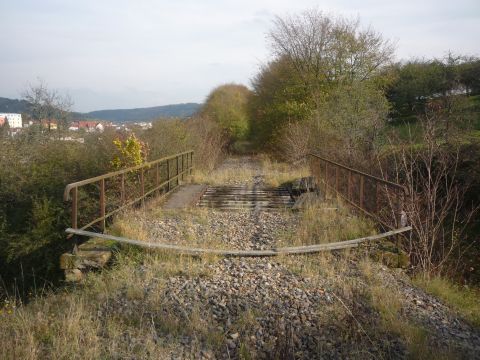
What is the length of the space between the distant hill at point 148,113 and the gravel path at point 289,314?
13.4 meters

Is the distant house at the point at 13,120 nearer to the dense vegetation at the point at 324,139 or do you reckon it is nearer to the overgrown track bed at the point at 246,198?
the dense vegetation at the point at 324,139

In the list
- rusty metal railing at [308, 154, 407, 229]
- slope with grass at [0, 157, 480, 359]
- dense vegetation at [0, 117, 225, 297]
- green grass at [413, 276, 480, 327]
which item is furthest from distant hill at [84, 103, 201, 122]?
green grass at [413, 276, 480, 327]

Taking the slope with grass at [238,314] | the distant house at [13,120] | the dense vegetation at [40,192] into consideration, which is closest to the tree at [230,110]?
the distant house at [13,120]

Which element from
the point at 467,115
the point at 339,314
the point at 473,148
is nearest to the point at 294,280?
the point at 339,314

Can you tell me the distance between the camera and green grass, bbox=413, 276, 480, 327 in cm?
530

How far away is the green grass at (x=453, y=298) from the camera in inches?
209

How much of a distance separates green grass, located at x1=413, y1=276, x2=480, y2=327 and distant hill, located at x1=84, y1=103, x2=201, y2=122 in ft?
46.0

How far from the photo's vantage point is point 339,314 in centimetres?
467

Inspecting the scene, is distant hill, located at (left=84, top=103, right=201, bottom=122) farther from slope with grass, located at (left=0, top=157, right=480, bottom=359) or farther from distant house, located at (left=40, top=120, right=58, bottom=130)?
slope with grass, located at (left=0, top=157, right=480, bottom=359)

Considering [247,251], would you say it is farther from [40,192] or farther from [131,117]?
[131,117]

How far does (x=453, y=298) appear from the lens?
5680mm

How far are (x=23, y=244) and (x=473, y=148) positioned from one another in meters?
14.6

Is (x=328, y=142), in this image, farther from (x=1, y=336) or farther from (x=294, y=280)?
(x=1, y=336)

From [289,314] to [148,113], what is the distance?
18.9 meters
